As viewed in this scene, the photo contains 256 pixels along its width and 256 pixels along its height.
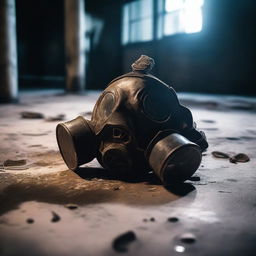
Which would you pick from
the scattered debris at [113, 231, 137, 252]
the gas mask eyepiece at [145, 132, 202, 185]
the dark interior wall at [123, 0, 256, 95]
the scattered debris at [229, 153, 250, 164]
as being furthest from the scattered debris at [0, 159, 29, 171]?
the dark interior wall at [123, 0, 256, 95]

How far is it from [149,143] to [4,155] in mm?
1356

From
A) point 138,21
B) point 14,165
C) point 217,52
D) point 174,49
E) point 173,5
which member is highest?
point 173,5

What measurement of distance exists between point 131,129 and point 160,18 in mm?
9334

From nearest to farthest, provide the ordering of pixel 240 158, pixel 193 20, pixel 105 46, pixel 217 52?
pixel 240 158
pixel 217 52
pixel 193 20
pixel 105 46

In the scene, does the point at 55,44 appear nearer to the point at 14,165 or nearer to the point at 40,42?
the point at 40,42

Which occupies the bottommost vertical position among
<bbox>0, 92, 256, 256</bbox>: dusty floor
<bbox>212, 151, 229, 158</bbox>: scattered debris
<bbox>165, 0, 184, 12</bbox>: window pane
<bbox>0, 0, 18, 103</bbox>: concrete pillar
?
<bbox>212, 151, 229, 158</bbox>: scattered debris

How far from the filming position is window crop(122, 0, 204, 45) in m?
9.63

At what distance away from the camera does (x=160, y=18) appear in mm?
10656

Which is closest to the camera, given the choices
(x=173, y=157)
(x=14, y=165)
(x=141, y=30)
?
(x=173, y=157)

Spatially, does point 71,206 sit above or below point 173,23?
below

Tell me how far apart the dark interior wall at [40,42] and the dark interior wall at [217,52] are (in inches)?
246

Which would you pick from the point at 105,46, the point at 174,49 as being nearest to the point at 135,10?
the point at 105,46

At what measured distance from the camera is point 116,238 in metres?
1.37

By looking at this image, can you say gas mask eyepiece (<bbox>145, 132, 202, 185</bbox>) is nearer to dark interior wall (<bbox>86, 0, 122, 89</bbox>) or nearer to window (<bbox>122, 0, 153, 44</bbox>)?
window (<bbox>122, 0, 153, 44</bbox>)
